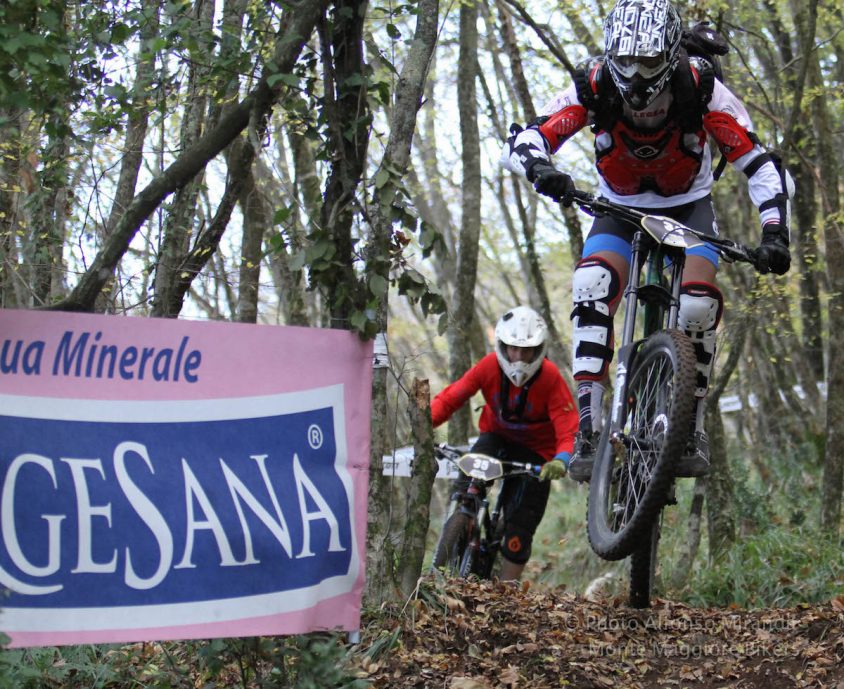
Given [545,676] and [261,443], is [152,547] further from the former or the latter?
[545,676]

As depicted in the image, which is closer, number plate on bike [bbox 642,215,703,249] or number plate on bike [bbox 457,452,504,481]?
number plate on bike [bbox 642,215,703,249]

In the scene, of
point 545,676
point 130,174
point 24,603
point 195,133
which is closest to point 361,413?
point 24,603

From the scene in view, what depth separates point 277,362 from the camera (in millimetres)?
3529

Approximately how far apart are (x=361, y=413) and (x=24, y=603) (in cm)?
133

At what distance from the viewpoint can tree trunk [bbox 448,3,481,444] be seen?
11188mm

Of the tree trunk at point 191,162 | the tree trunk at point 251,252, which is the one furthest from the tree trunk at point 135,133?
the tree trunk at point 251,252

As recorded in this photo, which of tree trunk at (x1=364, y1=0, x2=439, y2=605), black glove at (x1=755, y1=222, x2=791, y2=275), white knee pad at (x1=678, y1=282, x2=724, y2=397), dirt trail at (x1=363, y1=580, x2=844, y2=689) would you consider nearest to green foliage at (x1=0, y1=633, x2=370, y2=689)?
dirt trail at (x1=363, y1=580, x2=844, y2=689)

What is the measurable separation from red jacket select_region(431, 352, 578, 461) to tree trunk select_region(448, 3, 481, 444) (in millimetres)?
3886

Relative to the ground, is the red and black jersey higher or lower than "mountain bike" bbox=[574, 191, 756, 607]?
higher

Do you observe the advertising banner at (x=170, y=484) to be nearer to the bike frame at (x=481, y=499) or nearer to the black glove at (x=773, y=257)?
the black glove at (x=773, y=257)

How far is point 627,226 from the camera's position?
544 centimetres

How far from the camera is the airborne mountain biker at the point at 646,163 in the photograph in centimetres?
480

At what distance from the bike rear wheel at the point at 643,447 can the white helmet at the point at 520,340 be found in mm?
1752

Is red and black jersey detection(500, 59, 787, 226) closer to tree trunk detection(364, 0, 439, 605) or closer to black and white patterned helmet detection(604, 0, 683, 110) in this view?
black and white patterned helmet detection(604, 0, 683, 110)
